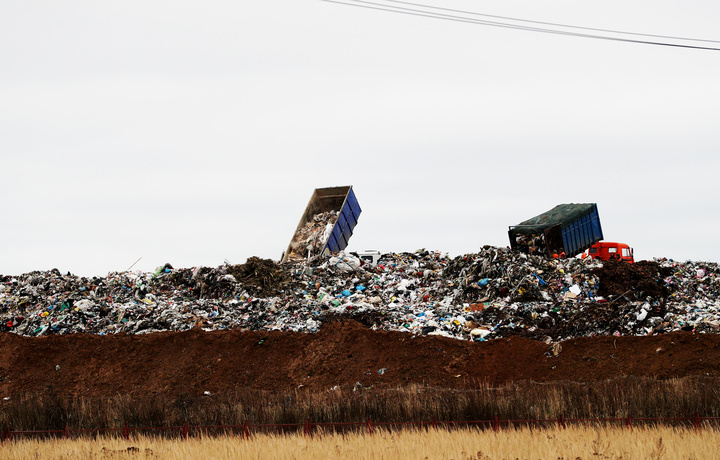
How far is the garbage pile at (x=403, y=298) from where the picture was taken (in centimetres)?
1820

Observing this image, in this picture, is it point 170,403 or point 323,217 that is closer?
point 170,403

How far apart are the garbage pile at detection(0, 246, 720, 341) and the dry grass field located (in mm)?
6791

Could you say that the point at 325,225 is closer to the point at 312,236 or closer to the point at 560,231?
the point at 312,236

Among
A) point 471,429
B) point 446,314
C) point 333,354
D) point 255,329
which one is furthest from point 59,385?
point 471,429

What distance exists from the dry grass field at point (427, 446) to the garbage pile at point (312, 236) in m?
11.5

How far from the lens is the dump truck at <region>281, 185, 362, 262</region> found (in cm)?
2297

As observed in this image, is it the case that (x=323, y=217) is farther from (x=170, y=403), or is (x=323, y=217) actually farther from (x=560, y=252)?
(x=170, y=403)

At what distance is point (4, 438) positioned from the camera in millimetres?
12914

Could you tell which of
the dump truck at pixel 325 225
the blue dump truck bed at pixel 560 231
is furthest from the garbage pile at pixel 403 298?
the blue dump truck bed at pixel 560 231

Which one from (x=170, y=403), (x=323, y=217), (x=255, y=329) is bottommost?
(x=170, y=403)

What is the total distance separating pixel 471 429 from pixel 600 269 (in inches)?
375

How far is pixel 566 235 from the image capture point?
22.3 m

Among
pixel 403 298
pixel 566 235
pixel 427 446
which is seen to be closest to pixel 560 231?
pixel 566 235

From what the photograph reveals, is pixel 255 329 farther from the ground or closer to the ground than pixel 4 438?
farther from the ground
